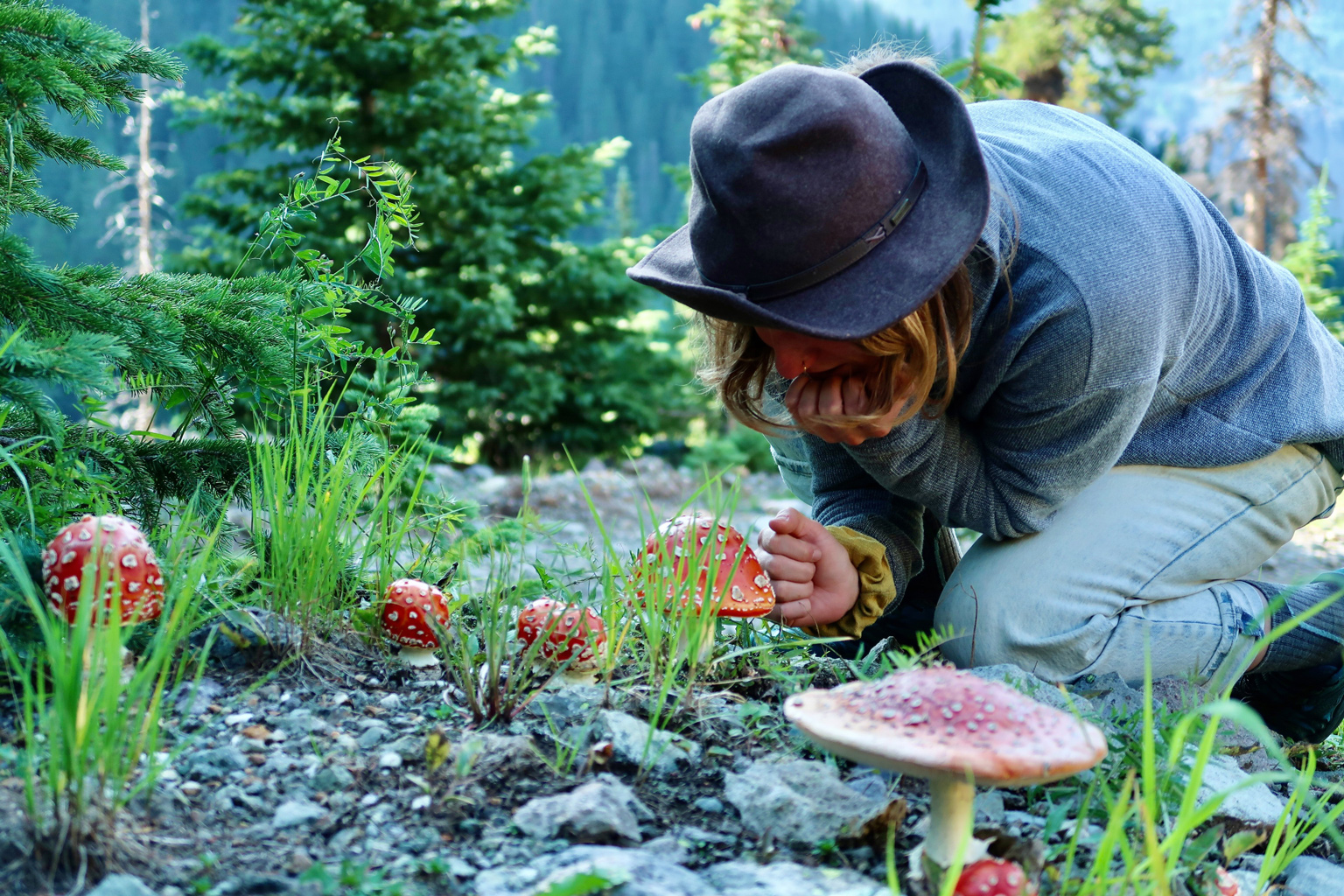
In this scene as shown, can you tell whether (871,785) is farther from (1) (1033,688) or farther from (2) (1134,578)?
(2) (1134,578)

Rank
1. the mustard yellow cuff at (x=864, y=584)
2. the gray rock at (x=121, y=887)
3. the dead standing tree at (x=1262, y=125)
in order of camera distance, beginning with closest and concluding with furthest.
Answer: the gray rock at (x=121, y=887)
the mustard yellow cuff at (x=864, y=584)
the dead standing tree at (x=1262, y=125)

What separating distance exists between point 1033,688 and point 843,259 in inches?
31.0

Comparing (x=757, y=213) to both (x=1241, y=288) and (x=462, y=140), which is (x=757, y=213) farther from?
(x=462, y=140)

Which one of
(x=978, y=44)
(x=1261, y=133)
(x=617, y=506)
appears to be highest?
(x=978, y=44)

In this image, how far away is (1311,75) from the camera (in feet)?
39.3

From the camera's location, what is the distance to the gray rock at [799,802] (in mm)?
1252

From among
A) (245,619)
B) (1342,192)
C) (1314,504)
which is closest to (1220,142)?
(1342,192)

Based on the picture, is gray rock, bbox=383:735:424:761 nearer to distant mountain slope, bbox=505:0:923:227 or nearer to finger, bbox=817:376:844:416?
finger, bbox=817:376:844:416

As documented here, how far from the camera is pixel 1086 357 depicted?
1.73m

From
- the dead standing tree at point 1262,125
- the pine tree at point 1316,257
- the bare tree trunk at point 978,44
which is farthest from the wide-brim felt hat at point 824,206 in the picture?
the dead standing tree at point 1262,125

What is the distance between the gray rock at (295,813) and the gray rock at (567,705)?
0.36 metres

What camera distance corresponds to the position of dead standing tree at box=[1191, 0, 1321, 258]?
11531 mm

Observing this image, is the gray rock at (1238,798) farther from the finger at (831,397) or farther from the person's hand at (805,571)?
the finger at (831,397)

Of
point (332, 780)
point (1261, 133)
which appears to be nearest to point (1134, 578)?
point (332, 780)
